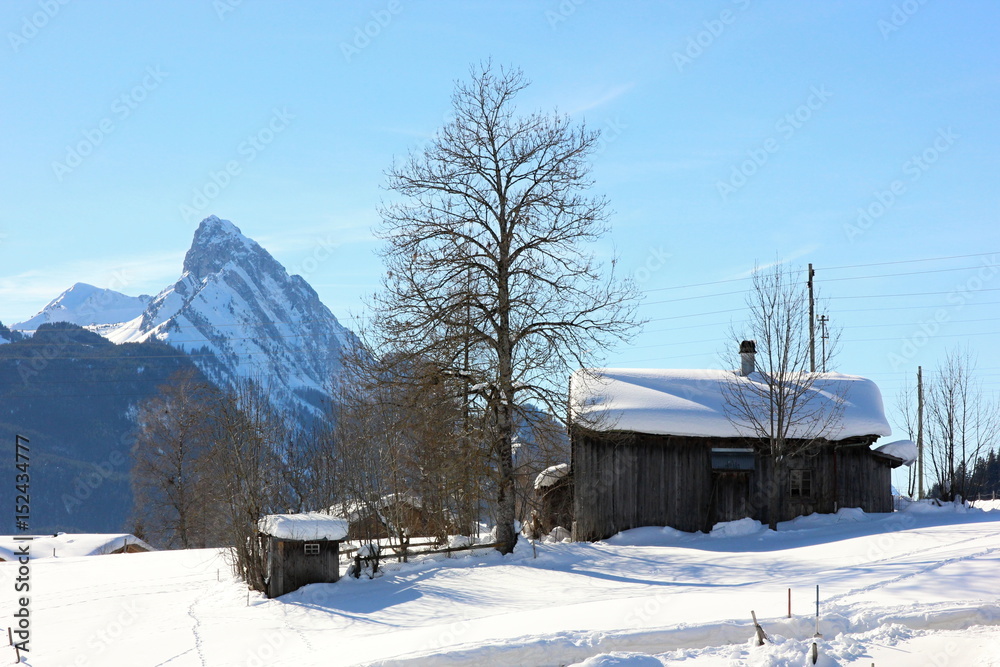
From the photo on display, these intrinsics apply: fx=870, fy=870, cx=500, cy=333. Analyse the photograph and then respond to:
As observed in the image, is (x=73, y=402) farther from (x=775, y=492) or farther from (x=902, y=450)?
(x=902, y=450)

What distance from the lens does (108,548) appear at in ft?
136

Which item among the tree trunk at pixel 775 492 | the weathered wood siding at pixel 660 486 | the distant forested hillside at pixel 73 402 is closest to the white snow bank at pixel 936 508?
the weathered wood siding at pixel 660 486

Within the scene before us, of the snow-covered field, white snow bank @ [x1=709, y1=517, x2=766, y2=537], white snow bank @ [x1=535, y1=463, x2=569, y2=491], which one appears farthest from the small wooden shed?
white snow bank @ [x1=709, y1=517, x2=766, y2=537]

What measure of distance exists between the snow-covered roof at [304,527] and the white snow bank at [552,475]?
7.67 m

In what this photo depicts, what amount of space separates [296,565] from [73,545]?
27.4m

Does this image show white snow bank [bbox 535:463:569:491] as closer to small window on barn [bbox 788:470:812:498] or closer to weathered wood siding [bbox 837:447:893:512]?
small window on barn [bbox 788:470:812:498]

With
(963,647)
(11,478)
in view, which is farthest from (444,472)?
(11,478)

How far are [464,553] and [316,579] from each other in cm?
392

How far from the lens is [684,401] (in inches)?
A: 999

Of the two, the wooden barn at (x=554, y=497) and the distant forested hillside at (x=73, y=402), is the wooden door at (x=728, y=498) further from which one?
the distant forested hillside at (x=73, y=402)

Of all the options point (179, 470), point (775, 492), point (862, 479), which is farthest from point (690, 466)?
point (179, 470)

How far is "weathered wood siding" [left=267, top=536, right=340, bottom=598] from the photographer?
63.8ft

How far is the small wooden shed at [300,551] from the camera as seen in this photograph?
19.4m

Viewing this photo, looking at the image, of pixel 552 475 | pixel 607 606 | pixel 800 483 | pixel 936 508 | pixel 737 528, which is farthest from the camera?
pixel 936 508
